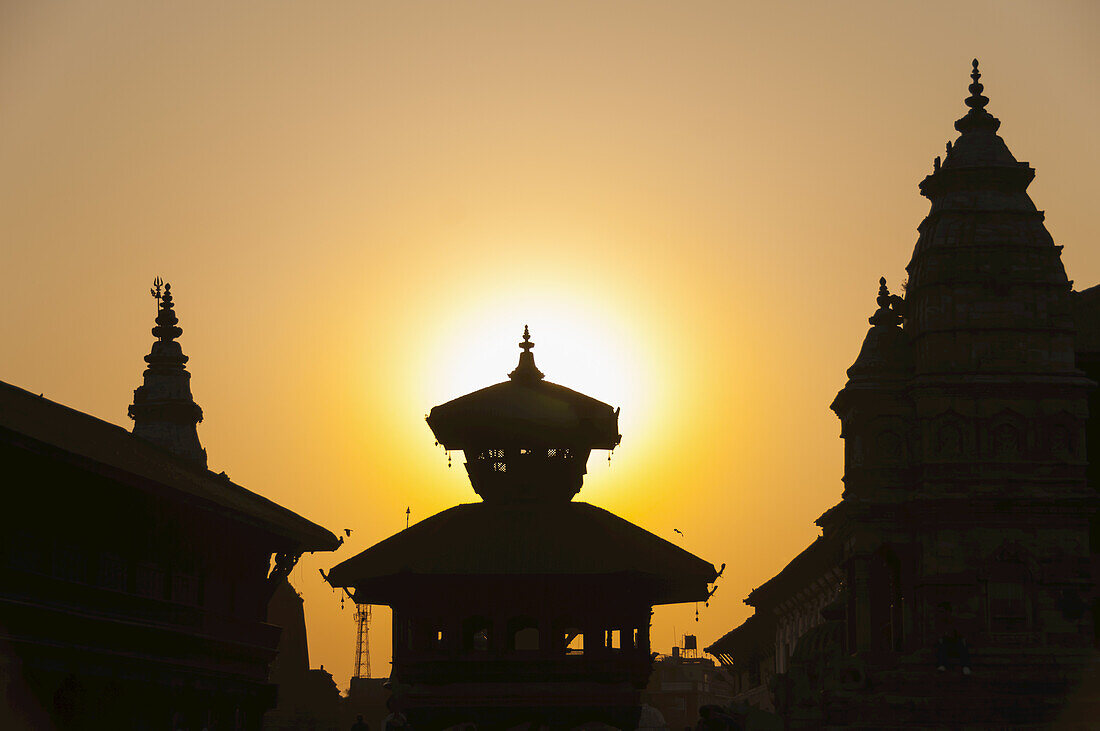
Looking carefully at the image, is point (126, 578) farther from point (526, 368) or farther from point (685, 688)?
point (685, 688)

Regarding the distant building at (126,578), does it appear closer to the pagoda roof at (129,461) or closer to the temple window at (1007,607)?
the pagoda roof at (129,461)

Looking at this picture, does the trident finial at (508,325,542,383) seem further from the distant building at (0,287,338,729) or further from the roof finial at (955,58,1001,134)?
the roof finial at (955,58,1001,134)

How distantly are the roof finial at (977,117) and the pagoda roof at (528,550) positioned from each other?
1199 inches

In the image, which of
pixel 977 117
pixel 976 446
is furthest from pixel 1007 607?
pixel 977 117

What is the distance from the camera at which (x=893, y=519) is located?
2367 inches

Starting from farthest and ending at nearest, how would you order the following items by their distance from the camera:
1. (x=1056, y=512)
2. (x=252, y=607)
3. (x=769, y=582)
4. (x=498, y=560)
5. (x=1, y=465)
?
(x=769, y=582) → (x=1056, y=512) → (x=252, y=607) → (x=498, y=560) → (x=1, y=465)

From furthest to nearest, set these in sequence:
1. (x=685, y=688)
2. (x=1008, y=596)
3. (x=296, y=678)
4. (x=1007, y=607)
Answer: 1. (x=685, y=688)
2. (x=296, y=678)
3. (x=1008, y=596)
4. (x=1007, y=607)

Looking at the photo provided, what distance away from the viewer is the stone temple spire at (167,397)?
76.2 m

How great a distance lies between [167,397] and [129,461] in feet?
132

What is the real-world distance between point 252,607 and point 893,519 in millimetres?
23936

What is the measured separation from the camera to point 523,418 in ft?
118


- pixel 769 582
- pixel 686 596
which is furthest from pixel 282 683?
pixel 686 596

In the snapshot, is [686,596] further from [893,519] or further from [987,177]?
[987,177]

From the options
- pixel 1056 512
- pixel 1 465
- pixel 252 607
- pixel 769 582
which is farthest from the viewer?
pixel 769 582
